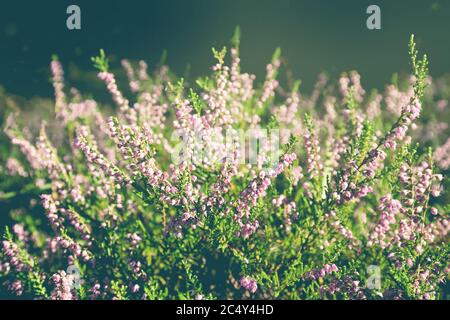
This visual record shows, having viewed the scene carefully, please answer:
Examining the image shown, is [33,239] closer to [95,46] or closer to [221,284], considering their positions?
[221,284]

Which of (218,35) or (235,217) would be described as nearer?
(235,217)

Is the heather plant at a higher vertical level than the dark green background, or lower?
lower

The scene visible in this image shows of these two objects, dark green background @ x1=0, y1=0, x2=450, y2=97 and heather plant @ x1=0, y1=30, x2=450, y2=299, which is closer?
heather plant @ x1=0, y1=30, x2=450, y2=299

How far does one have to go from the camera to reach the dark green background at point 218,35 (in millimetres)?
7402

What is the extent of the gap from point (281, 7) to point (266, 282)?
660 cm

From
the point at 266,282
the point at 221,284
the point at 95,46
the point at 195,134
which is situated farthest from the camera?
the point at 95,46

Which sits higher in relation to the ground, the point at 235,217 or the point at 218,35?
the point at 218,35

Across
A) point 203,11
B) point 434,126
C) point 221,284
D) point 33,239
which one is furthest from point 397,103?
point 203,11

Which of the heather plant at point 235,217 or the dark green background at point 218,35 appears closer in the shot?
the heather plant at point 235,217

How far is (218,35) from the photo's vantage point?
348 inches

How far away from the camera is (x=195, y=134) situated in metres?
2.89

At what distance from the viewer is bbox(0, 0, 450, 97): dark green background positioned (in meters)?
7.40

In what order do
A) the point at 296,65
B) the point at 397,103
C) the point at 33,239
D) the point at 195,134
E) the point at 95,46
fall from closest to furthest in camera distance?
the point at 195,134, the point at 33,239, the point at 397,103, the point at 95,46, the point at 296,65
